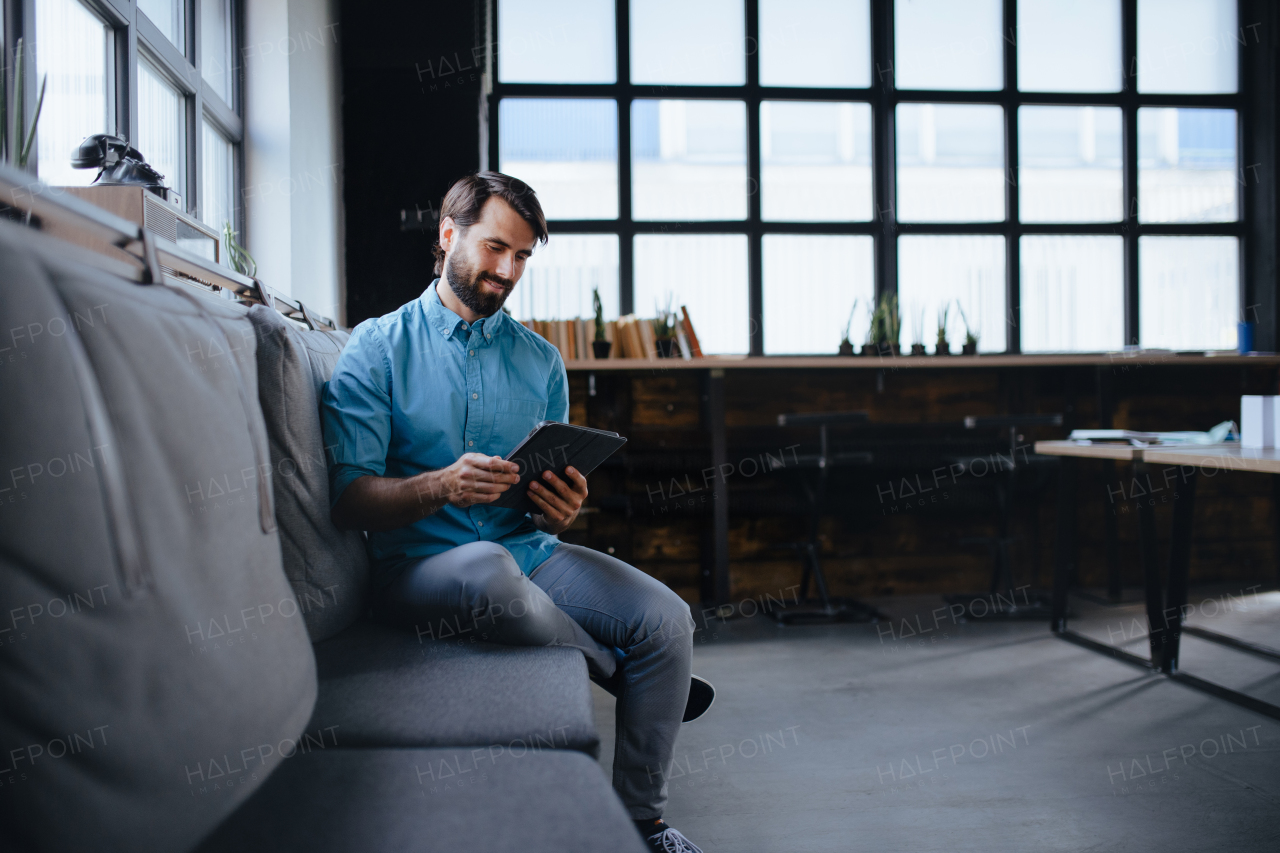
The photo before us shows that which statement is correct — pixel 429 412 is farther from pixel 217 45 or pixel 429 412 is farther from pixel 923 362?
pixel 923 362

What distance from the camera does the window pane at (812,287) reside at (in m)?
4.48

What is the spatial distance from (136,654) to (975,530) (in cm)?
402

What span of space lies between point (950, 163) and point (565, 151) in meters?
2.18

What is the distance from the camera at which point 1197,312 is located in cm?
466

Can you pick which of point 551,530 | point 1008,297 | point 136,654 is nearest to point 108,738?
point 136,654

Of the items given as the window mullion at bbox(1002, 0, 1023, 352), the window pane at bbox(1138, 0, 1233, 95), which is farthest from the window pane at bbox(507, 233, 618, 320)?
the window pane at bbox(1138, 0, 1233, 95)

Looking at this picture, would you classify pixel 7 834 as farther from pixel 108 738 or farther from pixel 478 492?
pixel 478 492

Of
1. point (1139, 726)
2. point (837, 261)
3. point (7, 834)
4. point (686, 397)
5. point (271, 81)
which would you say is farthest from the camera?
point (837, 261)

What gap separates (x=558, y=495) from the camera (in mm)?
1478

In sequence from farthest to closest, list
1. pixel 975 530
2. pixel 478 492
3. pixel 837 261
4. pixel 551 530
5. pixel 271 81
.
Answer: pixel 837 261 → pixel 975 530 → pixel 271 81 → pixel 551 530 → pixel 478 492

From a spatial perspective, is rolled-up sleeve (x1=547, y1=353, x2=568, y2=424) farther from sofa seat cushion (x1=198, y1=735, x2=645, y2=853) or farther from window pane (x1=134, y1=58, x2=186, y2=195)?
window pane (x1=134, y1=58, x2=186, y2=195)

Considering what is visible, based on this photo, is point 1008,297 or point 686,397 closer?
point 686,397

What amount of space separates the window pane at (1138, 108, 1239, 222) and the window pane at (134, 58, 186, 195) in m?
4.84

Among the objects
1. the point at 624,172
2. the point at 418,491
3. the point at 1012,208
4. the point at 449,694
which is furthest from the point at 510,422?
the point at 1012,208
